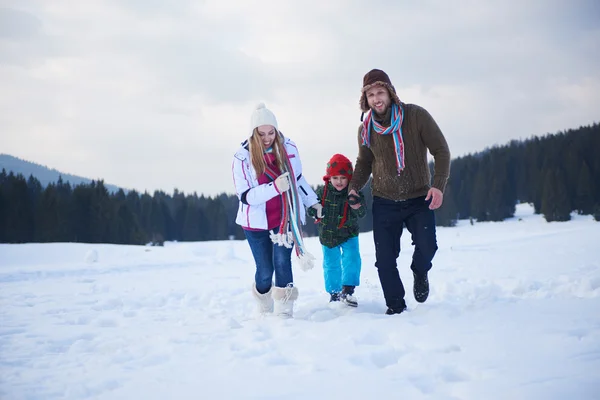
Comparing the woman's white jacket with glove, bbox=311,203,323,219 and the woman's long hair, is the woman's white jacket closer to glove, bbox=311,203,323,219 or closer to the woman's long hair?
the woman's long hair

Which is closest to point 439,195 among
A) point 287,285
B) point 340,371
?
point 287,285

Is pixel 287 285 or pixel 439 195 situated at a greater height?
pixel 439 195

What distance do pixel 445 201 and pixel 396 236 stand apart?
170ft

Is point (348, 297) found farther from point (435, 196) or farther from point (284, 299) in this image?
point (435, 196)

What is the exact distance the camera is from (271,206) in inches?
155

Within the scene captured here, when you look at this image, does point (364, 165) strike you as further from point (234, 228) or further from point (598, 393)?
point (234, 228)

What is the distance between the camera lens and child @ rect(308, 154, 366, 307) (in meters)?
4.61

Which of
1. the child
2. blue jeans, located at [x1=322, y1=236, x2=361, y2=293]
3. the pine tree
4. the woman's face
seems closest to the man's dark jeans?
the child

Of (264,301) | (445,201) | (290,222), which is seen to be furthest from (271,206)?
(445,201)

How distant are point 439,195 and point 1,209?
1736 inches

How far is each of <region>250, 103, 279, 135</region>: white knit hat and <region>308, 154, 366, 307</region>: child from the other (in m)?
1.17

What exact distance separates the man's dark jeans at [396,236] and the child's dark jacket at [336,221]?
1.80 feet

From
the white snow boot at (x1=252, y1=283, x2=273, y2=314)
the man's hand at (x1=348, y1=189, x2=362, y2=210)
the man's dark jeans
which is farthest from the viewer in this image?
the man's hand at (x1=348, y1=189, x2=362, y2=210)

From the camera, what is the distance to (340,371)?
220 centimetres
